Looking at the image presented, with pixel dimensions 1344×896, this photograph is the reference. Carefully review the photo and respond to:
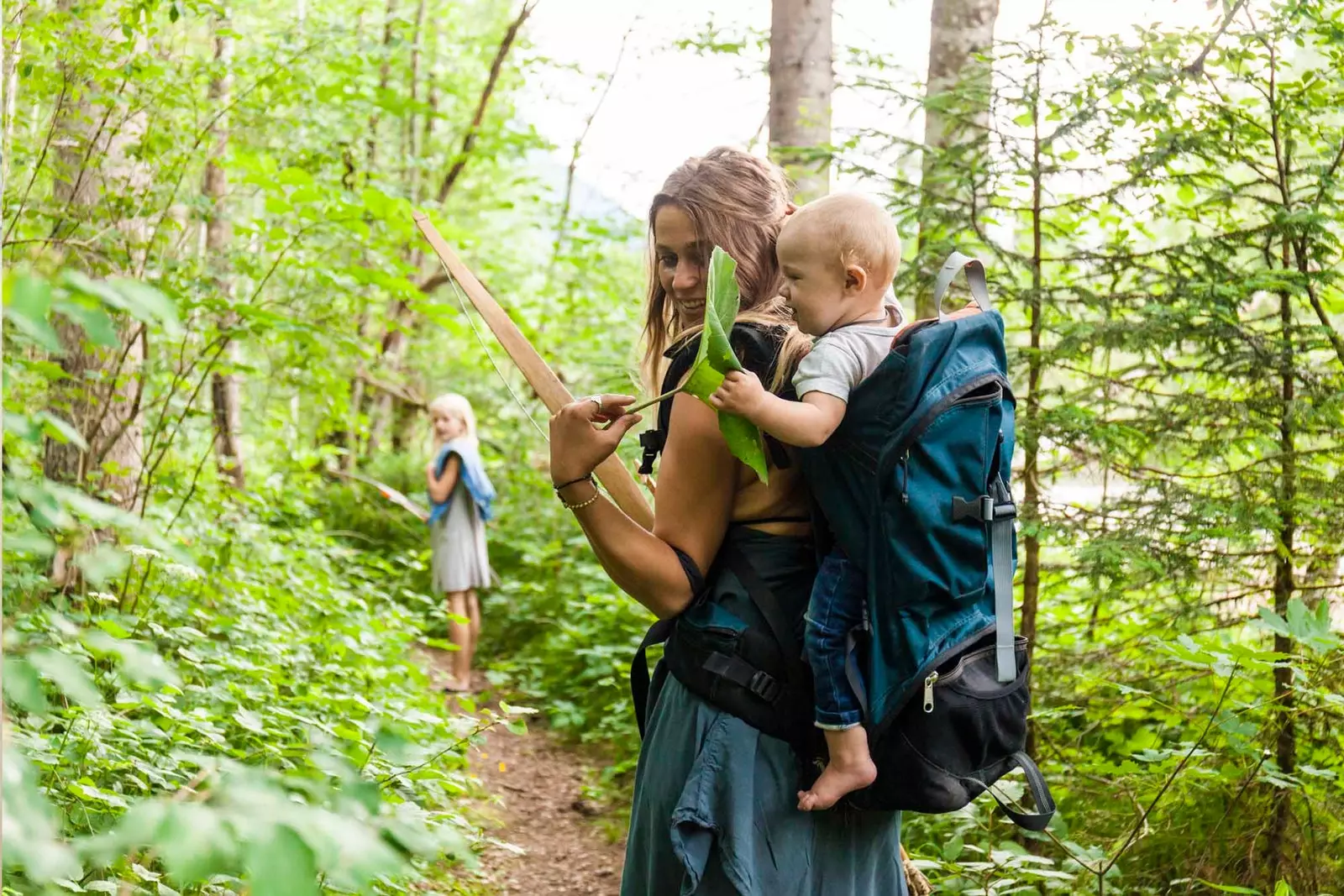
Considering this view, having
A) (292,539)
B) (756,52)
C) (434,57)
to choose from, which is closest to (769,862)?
(292,539)

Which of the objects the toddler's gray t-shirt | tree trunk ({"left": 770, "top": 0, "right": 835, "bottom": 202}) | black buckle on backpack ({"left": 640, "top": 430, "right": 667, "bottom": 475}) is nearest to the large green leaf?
the toddler's gray t-shirt

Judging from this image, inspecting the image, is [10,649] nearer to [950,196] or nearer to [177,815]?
[177,815]

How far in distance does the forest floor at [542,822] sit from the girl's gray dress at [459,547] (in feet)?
4.10

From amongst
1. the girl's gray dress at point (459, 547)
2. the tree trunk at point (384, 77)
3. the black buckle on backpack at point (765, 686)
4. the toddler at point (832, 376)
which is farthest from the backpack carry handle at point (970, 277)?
the girl's gray dress at point (459, 547)

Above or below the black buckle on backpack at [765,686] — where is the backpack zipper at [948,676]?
above

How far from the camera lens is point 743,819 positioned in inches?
75.8

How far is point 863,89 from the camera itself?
16.4 ft

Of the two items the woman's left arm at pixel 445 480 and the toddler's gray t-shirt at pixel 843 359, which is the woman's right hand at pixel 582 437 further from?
the woman's left arm at pixel 445 480

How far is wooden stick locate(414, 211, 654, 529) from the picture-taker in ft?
7.50

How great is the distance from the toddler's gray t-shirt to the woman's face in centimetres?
35

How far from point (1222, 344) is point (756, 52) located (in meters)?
5.51

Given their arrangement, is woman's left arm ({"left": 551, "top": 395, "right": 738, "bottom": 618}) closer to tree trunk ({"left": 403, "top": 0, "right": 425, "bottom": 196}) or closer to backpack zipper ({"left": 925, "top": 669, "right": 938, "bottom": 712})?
backpack zipper ({"left": 925, "top": 669, "right": 938, "bottom": 712})

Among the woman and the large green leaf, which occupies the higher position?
the large green leaf

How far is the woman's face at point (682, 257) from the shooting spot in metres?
2.20
